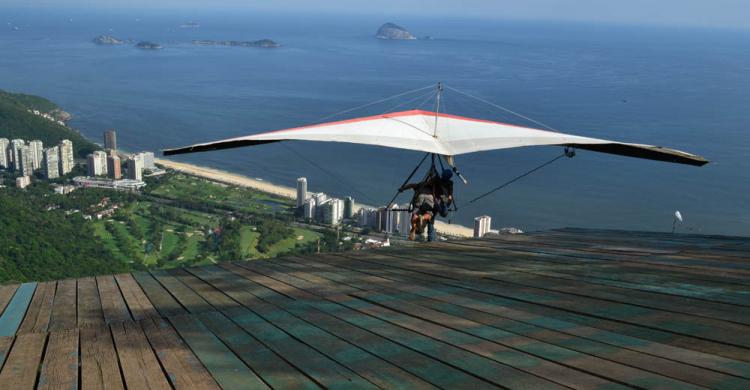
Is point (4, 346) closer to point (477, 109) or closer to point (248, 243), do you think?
point (248, 243)

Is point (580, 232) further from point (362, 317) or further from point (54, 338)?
point (54, 338)

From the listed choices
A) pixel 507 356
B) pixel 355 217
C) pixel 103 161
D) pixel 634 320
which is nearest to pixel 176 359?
pixel 507 356

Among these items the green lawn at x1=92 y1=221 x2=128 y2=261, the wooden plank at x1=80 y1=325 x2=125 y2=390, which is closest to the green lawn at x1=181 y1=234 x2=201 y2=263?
the green lawn at x1=92 y1=221 x2=128 y2=261

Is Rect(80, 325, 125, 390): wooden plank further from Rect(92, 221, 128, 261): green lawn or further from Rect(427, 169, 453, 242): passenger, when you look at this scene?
Rect(92, 221, 128, 261): green lawn

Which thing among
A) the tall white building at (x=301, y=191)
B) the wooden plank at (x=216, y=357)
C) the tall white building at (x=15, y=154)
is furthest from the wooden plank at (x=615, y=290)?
the tall white building at (x=15, y=154)

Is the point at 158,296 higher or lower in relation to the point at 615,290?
lower

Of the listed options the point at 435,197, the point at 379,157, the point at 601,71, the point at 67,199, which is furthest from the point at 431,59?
the point at 435,197

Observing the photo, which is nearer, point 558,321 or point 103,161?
point 558,321
